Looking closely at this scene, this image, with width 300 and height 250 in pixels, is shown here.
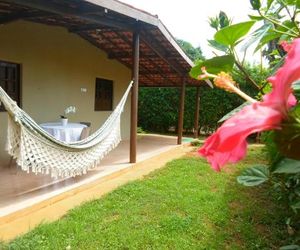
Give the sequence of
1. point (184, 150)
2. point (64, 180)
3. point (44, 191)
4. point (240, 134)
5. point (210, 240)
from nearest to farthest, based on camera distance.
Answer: point (240, 134), point (210, 240), point (44, 191), point (64, 180), point (184, 150)

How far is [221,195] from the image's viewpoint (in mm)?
4387

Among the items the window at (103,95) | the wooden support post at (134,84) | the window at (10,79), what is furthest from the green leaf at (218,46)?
the window at (103,95)

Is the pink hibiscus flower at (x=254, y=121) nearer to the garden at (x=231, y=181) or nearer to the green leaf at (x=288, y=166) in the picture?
the garden at (x=231, y=181)

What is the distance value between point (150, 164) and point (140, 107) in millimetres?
7480

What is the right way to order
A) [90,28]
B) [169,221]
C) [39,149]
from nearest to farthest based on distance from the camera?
[169,221], [39,149], [90,28]

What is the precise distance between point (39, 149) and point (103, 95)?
5.28 m

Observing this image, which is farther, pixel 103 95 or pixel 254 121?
pixel 103 95

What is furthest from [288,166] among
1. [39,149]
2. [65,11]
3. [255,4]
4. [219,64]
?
[65,11]

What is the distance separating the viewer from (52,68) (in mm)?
6789

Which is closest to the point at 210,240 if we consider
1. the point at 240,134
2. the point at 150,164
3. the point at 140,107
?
the point at 240,134

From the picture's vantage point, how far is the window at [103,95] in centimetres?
862

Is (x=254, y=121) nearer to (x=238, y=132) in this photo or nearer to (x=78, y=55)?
(x=238, y=132)

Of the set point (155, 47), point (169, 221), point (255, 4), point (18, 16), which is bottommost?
point (169, 221)

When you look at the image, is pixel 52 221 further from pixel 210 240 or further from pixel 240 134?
pixel 240 134
